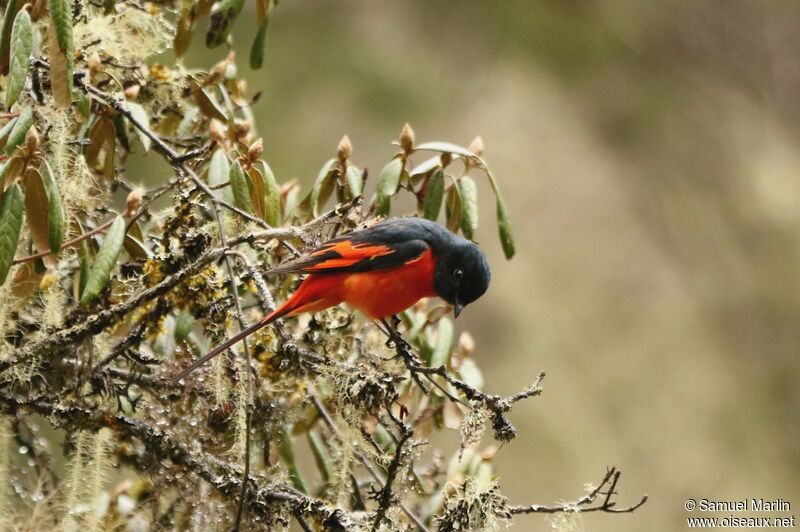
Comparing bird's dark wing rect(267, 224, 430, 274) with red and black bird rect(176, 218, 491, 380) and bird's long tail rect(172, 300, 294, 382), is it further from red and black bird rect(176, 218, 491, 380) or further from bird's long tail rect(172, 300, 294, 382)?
bird's long tail rect(172, 300, 294, 382)

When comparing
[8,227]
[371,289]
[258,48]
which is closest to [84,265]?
[8,227]

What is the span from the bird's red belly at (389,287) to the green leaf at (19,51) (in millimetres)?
1102

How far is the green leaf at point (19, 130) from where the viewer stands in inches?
92.4

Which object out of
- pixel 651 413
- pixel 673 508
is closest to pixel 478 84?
pixel 651 413

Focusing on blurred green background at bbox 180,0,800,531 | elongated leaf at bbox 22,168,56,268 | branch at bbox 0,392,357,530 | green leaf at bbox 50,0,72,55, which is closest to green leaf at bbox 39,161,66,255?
elongated leaf at bbox 22,168,56,268

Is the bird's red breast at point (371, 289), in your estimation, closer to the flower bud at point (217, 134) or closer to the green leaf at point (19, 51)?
the flower bud at point (217, 134)

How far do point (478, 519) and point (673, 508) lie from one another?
622cm

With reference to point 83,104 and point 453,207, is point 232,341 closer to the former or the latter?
point 83,104

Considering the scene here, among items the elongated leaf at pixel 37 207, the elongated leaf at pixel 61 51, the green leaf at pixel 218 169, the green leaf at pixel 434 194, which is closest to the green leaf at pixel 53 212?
the elongated leaf at pixel 37 207

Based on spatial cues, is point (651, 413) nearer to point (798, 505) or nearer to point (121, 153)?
point (798, 505)

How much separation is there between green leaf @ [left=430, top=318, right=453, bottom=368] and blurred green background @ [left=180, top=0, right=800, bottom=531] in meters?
4.49

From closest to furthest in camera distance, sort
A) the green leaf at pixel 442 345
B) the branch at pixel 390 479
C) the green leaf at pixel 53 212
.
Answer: the branch at pixel 390 479 < the green leaf at pixel 53 212 < the green leaf at pixel 442 345

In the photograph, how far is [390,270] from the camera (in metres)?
3.06

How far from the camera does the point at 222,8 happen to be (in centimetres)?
287
